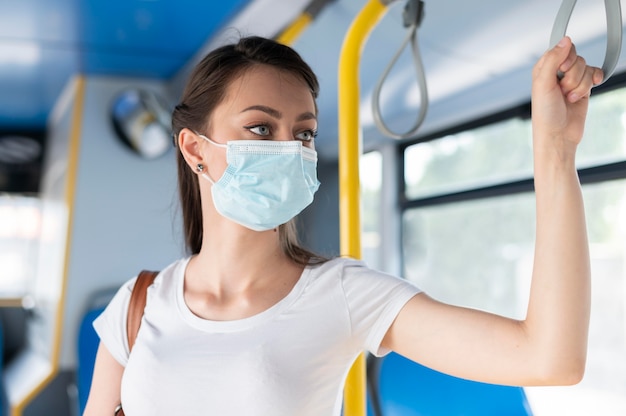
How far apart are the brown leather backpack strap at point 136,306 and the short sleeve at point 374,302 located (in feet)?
1.46

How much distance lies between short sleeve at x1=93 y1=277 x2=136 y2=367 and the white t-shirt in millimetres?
103

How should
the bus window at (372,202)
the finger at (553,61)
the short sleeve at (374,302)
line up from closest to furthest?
the finger at (553,61)
the short sleeve at (374,302)
the bus window at (372,202)

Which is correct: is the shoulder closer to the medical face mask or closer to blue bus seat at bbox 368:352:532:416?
the medical face mask

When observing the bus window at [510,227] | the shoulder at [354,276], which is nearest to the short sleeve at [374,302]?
the shoulder at [354,276]

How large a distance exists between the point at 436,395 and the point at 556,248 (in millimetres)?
1573

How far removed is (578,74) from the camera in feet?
3.11

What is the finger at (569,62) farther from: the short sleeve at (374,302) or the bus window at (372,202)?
the bus window at (372,202)

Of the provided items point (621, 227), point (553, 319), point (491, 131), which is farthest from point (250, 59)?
point (491, 131)

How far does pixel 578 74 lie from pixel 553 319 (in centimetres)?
33

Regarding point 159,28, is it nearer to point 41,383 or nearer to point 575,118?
point 41,383

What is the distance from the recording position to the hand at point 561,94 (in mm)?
946

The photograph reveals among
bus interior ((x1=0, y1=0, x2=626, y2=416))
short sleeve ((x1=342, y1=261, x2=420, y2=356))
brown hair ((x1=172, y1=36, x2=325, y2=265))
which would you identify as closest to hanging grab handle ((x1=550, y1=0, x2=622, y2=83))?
bus interior ((x1=0, y1=0, x2=626, y2=416))

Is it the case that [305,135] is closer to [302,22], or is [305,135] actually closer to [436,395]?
[302,22]

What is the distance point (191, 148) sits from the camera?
1.46m
